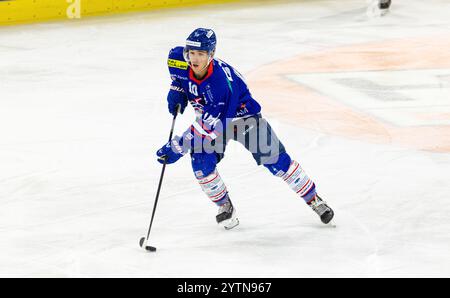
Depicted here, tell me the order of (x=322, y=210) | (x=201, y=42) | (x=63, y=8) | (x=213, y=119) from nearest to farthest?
(x=201, y=42)
(x=213, y=119)
(x=322, y=210)
(x=63, y=8)

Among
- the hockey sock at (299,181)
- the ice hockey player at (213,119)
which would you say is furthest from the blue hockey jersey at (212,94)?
the hockey sock at (299,181)

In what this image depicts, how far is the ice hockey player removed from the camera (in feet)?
18.9

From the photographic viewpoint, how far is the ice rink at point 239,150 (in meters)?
5.89

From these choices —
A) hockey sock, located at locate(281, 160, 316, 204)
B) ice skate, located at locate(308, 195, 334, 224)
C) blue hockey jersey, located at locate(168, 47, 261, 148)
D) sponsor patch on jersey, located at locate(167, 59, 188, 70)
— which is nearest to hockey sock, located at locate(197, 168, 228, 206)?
blue hockey jersey, located at locate(168, 47, 261, 148)

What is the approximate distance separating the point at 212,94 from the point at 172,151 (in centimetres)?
46

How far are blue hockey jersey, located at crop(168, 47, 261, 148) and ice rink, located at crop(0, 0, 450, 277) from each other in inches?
28.2

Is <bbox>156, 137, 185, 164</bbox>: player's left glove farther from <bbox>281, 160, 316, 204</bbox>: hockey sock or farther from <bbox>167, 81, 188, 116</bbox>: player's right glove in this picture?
<bbox>281, 160, 316, 204</bbox>: hockey sock

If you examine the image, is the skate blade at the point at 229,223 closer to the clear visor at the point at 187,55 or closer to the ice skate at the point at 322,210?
the ice skate at the point at 322,210

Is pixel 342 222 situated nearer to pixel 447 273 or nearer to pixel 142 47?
pixel 447 273

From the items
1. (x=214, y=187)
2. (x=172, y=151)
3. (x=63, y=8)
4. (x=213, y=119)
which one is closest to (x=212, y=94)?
(x=213, y=119)

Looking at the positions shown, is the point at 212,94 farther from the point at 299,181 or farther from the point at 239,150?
the point at 239,150

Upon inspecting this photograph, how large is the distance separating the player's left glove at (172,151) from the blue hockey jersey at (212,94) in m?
0.05

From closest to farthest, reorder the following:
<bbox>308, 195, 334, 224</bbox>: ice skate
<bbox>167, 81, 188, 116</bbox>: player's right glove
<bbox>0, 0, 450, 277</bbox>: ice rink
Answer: <bbox>0, 0, 450, 277</bbox>: ice rink → <bbox>167, 81, 188, 116</bbox>: player's right glove → <bbox>308, 195, 334, 224</bbox>: ice skate

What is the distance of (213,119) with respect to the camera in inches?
230
